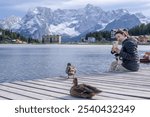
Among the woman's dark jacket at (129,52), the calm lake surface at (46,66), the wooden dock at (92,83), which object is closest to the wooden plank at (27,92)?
the wooden dock at (92,83)

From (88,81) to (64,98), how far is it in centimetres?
358

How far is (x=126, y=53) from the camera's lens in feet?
51.0

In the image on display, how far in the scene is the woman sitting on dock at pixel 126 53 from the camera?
15469mm

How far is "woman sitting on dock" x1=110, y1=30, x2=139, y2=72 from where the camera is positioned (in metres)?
15.5

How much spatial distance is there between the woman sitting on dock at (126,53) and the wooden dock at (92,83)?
3.74ft

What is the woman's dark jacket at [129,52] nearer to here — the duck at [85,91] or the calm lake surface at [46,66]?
the calm lake surface at [46,66]

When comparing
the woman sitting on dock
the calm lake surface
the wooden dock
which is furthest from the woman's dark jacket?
the calm lake surface

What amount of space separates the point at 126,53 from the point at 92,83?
3.46m

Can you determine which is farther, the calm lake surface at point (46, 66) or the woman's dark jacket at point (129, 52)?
the calm lake surface at point (46, 66)

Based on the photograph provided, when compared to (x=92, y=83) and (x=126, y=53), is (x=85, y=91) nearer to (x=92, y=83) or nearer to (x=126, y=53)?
(x=92, y=83)

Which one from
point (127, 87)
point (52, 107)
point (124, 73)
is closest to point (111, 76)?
point (124, 73)

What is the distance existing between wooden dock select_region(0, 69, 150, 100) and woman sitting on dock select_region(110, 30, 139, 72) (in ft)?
3.74

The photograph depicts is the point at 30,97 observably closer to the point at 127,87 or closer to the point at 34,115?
the point at 34,115

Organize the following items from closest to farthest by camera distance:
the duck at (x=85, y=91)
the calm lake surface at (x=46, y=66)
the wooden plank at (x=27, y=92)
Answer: the duck at (x=85, y=91), the wooden plank at (x=27, y=92), the calm lake surface at (x=46, y=66)
